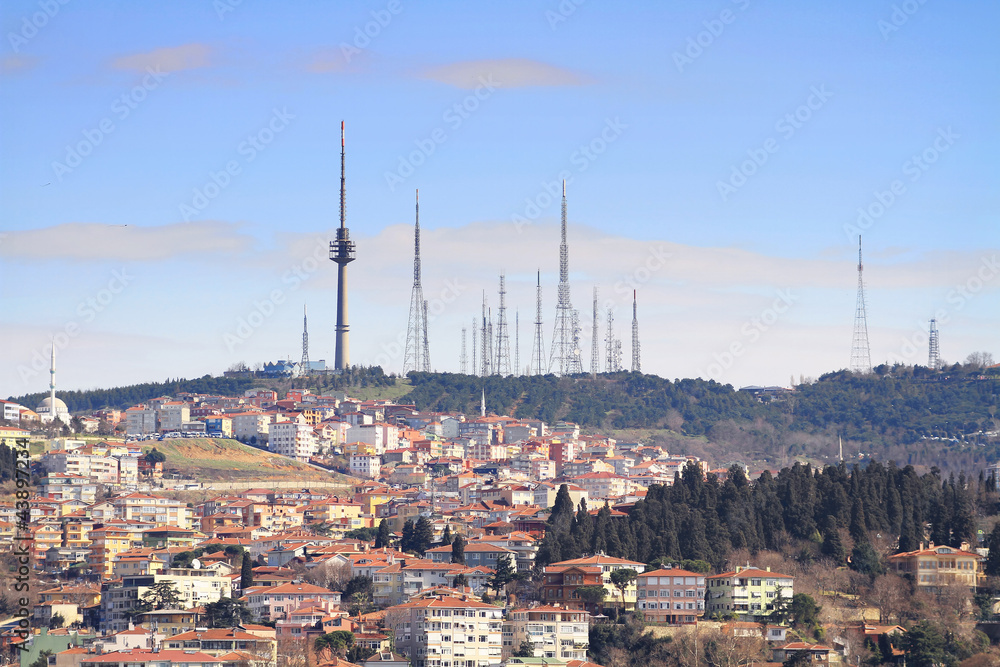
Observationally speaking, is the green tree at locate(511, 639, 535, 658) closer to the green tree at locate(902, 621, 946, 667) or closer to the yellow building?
the green tree at locate(902, 621, 946, 667)

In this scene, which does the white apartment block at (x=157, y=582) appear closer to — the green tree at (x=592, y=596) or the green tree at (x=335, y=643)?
the green tree at (x=335, y=643)

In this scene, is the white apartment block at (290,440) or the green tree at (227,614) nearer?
the green tree at (227,614)

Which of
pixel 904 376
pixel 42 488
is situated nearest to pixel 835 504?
pixel 42 488

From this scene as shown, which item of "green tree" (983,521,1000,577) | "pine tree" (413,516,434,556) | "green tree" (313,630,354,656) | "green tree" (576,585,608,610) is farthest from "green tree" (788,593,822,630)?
"pine tree" (413,516,434,556)

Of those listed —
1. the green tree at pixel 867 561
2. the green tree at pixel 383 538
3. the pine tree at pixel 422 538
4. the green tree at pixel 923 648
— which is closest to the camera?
the green tree at pixel 923 648

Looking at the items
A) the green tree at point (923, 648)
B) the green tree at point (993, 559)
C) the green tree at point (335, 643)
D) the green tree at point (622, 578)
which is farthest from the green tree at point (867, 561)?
the green tree at point (335, 643)

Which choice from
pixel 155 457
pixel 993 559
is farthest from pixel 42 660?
pixel 155 457
